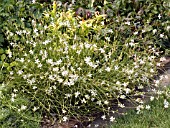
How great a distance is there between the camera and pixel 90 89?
3709 millimetres

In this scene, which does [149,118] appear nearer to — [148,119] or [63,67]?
[148,119]

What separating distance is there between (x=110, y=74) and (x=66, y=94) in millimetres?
509

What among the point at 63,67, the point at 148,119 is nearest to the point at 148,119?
the point at 148,119

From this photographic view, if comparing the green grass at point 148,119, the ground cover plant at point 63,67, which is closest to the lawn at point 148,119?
the green grass at point 148,119

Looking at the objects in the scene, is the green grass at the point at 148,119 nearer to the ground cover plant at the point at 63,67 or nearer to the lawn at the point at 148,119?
the lawn at the point at 148,119

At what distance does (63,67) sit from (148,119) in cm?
91

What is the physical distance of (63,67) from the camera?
362 centimetres

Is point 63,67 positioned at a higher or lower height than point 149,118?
higher

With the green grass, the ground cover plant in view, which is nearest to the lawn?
the green grass

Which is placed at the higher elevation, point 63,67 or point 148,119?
point 63,67

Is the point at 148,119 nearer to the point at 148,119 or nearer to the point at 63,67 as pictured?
the point at 148,119

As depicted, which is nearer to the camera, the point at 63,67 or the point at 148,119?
the point at 63,67

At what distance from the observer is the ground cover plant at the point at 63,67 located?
363 cm

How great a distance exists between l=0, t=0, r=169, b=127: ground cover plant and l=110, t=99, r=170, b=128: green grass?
0.14 m
